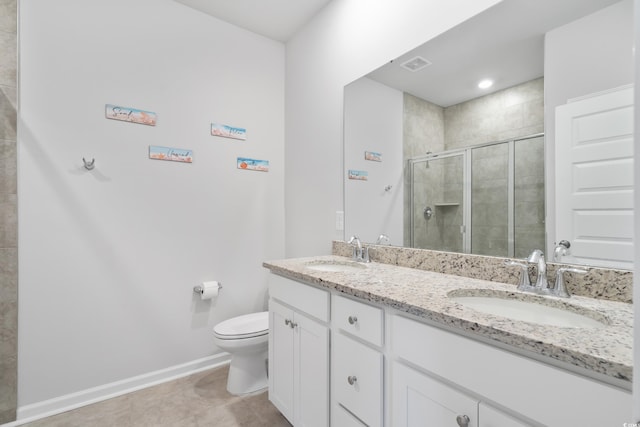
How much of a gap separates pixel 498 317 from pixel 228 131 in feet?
7.26

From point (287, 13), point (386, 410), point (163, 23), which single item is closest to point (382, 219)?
point (386, 410)

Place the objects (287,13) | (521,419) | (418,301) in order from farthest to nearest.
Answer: (287,13) < (418,301) < (521,419)

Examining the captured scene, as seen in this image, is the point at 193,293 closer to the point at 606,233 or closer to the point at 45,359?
the point at 45,359

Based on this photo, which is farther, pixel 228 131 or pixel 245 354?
pixel 228 131

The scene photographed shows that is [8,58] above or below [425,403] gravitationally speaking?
above

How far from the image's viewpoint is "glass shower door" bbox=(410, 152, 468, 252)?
141 centimetres

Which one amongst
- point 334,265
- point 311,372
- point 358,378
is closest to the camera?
point 358,378

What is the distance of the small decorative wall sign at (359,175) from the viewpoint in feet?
6.29

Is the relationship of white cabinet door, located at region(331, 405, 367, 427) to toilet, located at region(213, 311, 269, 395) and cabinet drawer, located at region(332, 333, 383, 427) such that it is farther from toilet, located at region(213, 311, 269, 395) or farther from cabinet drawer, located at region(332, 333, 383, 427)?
toilet, located at region(213, 311, 269, 395)

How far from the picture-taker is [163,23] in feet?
6.89

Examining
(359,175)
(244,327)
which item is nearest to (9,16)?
(359,175)

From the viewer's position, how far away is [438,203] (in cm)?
151

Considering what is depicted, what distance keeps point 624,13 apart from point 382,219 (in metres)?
1.26

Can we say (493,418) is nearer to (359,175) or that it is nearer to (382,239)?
(382,239)
